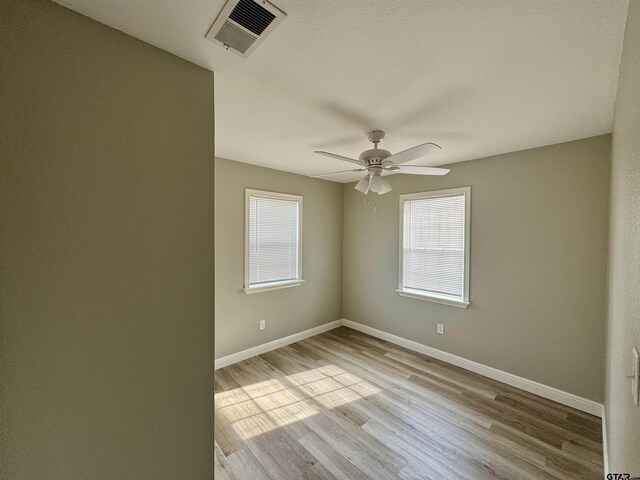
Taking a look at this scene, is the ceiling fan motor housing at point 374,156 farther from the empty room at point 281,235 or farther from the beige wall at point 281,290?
the beige wall at point 281,290

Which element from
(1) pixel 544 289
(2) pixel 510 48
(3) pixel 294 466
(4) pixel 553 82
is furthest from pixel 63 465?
(1) pixel 544 289

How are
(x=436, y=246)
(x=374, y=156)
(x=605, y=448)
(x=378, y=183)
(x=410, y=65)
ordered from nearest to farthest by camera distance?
(x=410, y=65) < (x=605, y=448) < (x=374, y=156) < (x=378, y=183) < (x=436, y=246)

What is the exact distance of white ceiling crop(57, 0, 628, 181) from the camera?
1070mm

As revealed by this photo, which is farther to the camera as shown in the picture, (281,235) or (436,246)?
(281,235)

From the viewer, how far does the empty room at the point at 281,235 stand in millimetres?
1008

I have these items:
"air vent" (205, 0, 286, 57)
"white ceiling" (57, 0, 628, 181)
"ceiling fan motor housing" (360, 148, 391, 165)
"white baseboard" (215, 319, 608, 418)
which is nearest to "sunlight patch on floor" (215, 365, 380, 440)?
"white baseboard" (215, 319, 608, 418)

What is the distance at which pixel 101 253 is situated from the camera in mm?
1112

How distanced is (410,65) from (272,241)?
268cm

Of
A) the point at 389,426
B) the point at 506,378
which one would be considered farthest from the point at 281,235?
the point at 506,378

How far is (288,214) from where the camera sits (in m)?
3.82

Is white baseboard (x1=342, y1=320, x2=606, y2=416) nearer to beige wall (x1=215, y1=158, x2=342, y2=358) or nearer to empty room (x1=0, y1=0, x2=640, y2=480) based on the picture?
empty room (x1=0, y1=0, x2=640, y2=480)

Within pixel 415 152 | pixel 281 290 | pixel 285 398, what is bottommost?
pixel 285 398

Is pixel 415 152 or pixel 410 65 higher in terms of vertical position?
pixel 410 65

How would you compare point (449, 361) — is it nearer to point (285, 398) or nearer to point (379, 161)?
point (285, 398)
